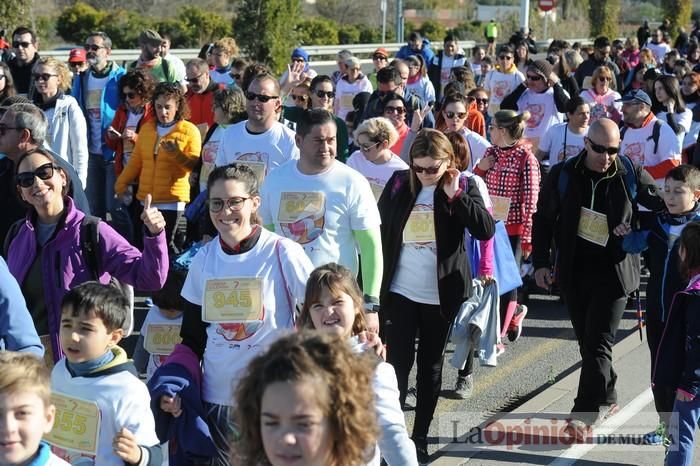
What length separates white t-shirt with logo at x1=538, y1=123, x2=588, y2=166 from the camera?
33.6 feet

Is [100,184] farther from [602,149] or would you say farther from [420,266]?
[602,149]

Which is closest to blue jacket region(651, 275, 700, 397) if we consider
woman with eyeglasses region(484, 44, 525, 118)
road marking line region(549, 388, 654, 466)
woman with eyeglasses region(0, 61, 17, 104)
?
road marking line region(549, 388, 654, 466)

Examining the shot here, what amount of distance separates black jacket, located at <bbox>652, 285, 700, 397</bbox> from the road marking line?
0.82 meters

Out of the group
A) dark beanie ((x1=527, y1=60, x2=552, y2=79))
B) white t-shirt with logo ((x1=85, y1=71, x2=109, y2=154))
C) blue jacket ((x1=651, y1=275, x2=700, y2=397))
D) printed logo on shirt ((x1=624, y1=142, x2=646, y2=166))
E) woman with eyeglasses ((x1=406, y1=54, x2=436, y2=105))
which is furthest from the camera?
woman with eyeglasses ((x1=406, y1=54, x2=436, y2=105))

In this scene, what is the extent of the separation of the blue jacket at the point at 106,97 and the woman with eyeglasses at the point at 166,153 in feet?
5.59

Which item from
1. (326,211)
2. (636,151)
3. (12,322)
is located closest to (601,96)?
(636,151)

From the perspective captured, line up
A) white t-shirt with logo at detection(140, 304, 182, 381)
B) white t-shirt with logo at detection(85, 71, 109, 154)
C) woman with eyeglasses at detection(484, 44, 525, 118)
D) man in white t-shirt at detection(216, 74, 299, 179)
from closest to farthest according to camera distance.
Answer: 1. white t-shirt with logo at detection(140, 304, 182, 381)
2. man in white t-shirt at detection(216, 74, 299, 179)
3. white t-shirt with logo at detection(85, 71, 109, 154)
4. woman with eyeglasses at detection(484, 44, 525, 118)

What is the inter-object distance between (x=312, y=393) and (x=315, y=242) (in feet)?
10.9

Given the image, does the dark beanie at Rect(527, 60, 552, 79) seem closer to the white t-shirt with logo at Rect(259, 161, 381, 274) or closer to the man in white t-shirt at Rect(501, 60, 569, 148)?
the man in white t-shirt at Rect(501, 60, 569, 148)

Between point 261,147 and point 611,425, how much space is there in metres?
2.91

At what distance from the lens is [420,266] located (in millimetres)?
6320

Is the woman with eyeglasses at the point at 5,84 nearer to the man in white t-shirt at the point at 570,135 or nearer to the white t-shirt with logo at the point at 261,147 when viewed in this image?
the white t-shirt with logo at the point at 261,147

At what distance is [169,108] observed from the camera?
9102mm

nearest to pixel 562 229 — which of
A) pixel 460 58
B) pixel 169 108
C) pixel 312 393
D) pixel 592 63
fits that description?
pixel 169 108
